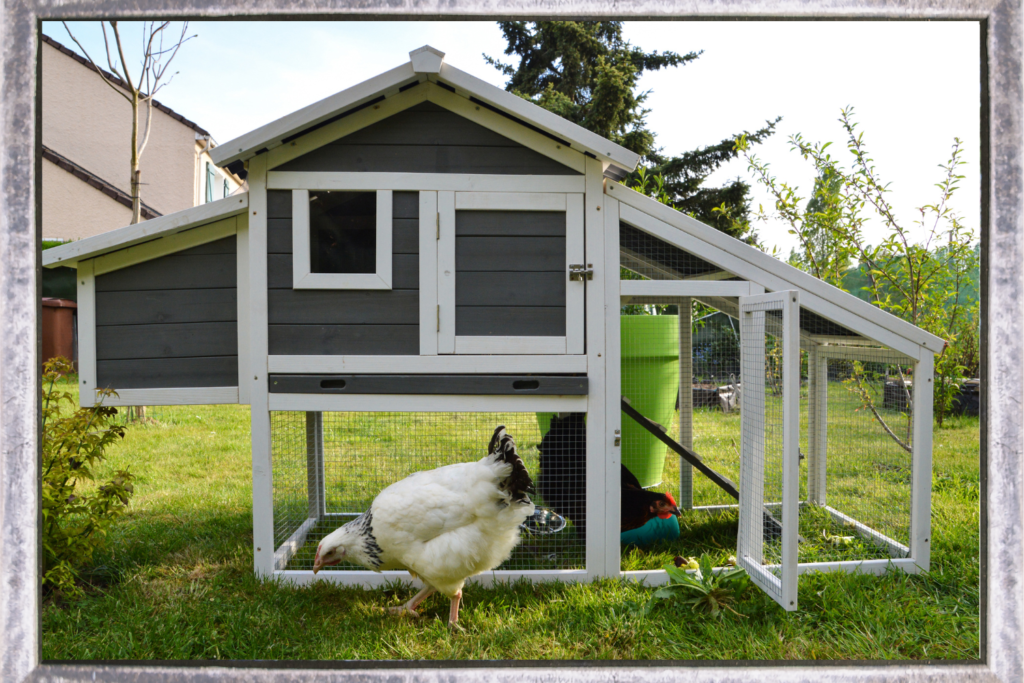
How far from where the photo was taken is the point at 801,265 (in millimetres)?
4742

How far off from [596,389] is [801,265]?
294cm

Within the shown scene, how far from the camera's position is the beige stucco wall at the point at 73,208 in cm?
652

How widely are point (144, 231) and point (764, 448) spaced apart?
3.06 meters

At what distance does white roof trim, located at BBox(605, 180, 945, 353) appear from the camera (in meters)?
2.79

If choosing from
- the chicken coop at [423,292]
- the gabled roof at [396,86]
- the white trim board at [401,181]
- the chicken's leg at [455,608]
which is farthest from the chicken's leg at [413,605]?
the gabled roof at [396,86]

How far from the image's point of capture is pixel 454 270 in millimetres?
2723

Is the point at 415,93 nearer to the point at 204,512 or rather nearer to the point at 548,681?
the point at 548,681

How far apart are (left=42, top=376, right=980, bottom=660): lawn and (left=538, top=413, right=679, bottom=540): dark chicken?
0.24 meters

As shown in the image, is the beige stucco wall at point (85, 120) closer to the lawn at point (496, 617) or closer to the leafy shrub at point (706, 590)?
the lawn at point (496, 617)

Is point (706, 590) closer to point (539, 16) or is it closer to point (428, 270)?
point (428, 270)

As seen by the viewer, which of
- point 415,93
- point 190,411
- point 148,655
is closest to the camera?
point 148,655

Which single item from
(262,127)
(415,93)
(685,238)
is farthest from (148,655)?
(685,238)

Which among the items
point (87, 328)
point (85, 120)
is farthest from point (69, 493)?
point (85, 120)

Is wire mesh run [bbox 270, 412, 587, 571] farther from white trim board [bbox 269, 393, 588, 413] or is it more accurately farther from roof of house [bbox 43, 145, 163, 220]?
roof of house [bbox 43, 145, 163, 220]
